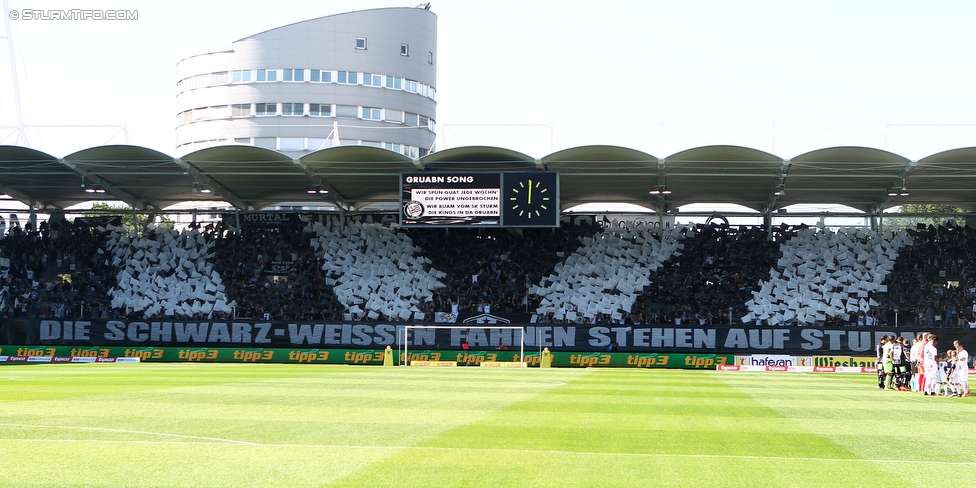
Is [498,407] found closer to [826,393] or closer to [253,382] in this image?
[253,382]

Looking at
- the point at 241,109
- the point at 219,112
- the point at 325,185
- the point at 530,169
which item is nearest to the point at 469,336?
the point at 530,169

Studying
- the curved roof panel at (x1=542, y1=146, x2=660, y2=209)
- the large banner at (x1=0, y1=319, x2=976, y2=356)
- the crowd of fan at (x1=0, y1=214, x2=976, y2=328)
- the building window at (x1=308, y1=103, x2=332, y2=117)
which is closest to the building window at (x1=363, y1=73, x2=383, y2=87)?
the building window at (x1=308, y1=103, x2=332, y2=117)

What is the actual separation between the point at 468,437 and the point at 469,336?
28.3 m

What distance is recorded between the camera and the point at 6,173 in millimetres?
42969

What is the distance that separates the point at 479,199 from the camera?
40.5m

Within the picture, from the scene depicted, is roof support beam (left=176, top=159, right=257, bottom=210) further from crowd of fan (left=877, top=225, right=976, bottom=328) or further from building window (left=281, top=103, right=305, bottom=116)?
crowd of fan (left=877, top=225, right=976, bottom=328)

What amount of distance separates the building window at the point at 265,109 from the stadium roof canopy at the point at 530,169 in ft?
102

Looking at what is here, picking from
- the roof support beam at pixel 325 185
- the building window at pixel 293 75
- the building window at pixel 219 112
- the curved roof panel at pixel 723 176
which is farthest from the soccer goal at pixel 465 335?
the building window at pixel 219 112

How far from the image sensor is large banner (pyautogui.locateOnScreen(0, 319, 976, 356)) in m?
40.0

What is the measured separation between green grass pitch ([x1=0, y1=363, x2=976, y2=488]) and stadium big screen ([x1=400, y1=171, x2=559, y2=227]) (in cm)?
1802

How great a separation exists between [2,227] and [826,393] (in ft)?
144

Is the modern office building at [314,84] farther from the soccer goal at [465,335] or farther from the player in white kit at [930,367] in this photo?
the player in white kit at [930,367]

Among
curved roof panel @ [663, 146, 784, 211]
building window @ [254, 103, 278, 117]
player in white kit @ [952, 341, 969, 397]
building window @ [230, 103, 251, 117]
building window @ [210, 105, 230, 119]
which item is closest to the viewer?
player in white kit @ [952, 341, 969, 397]

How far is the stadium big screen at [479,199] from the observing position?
131ft
